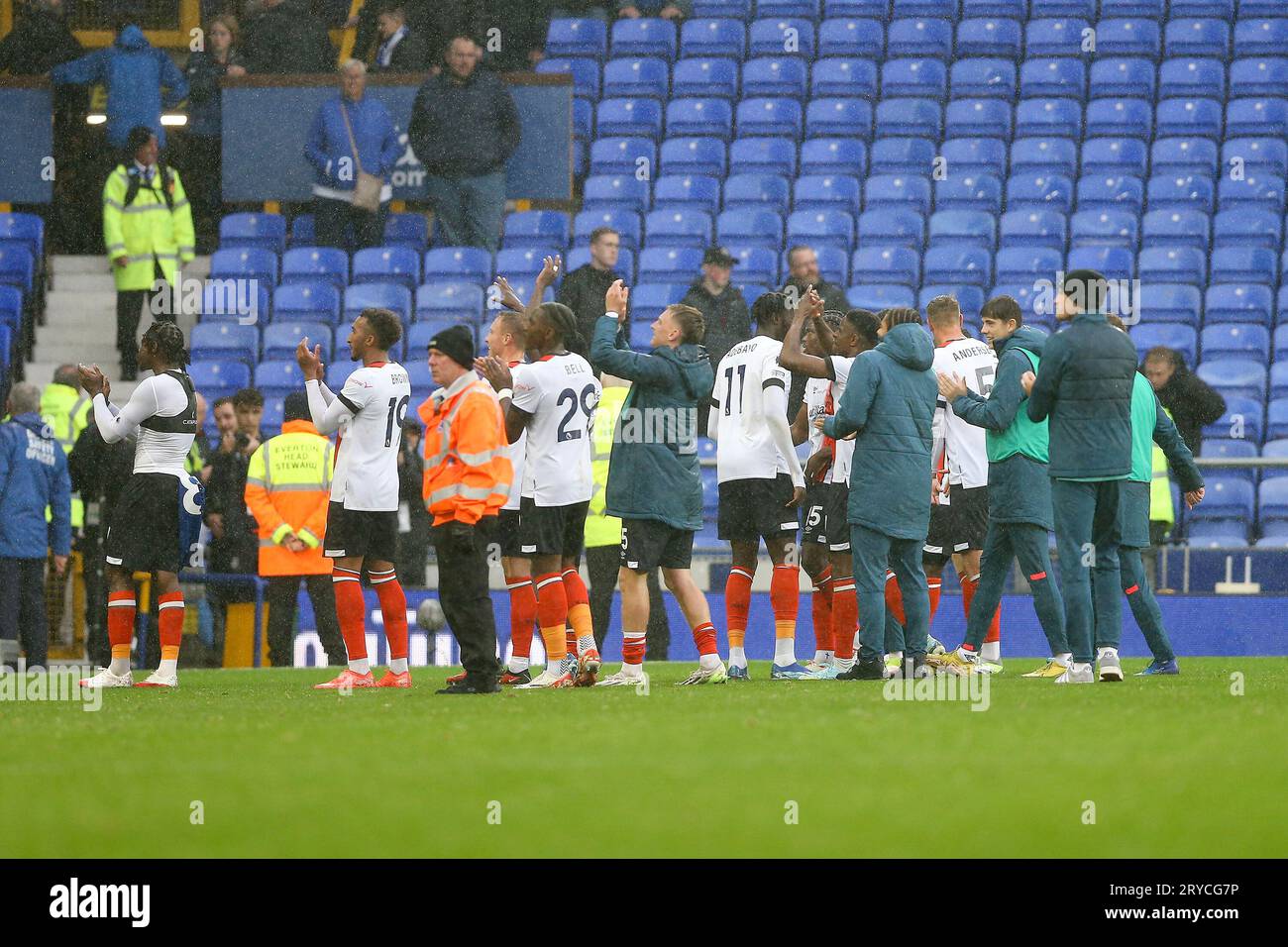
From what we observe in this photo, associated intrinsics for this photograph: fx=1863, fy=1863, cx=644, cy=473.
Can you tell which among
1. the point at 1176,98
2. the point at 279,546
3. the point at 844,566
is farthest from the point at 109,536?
the point at 1176,98

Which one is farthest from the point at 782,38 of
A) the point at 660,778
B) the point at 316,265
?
the point at 660,778

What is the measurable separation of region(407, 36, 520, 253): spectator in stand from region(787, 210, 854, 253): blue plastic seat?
10.4 feet

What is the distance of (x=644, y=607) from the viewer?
31.9ft

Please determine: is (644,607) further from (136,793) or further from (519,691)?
(136,793)

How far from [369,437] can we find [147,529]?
130 cm

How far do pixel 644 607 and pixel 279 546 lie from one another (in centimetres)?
375

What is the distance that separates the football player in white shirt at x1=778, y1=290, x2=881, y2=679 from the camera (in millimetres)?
10117

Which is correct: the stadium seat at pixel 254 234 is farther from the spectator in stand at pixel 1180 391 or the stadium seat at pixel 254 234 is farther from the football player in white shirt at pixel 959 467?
the football player in white shirt at pixel 959 467

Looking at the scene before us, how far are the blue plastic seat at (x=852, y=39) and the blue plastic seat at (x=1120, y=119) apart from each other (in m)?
2.76

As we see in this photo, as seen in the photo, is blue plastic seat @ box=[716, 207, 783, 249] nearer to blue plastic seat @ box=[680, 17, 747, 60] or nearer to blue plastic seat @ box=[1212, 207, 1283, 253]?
blue plastic seat @ box=[680, 17, 747, 60]

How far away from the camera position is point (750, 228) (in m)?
20.2

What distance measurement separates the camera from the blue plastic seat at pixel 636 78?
73.3ft

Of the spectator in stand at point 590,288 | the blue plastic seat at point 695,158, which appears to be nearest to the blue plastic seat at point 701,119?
the blue plastic seat at point 695,158

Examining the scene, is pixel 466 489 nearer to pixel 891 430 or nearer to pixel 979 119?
pixel 891 430
